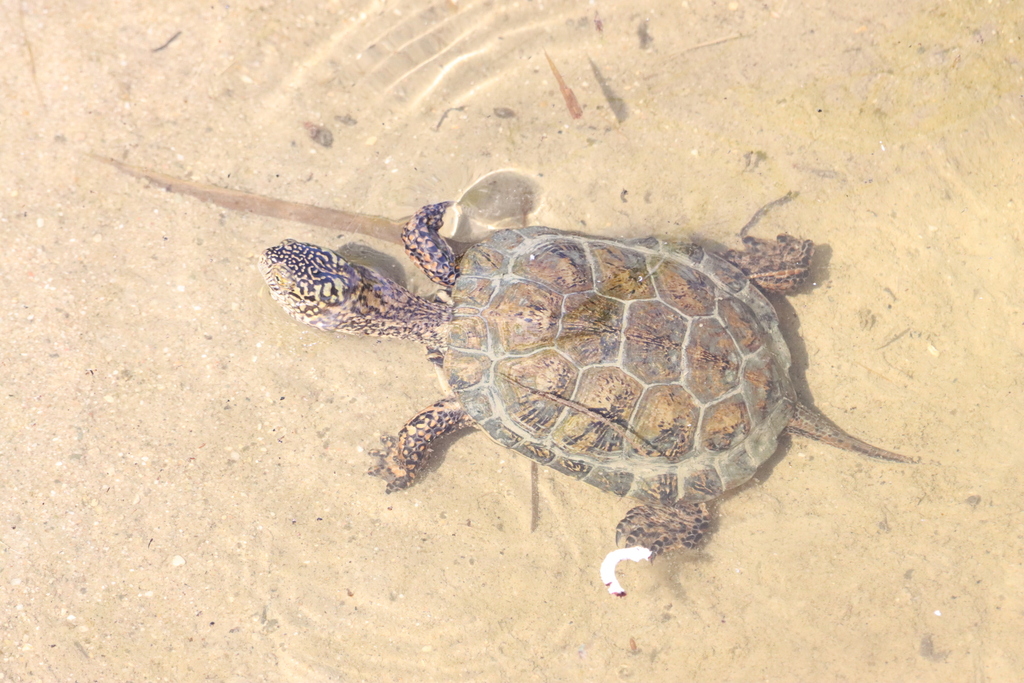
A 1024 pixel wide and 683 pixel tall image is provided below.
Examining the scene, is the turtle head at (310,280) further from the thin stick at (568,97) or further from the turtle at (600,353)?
the thin stick at (568,97)

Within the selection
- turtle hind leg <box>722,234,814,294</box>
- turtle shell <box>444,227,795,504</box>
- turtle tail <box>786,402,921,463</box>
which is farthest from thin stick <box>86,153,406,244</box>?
turtle tail <box>786,402,921,463</box>

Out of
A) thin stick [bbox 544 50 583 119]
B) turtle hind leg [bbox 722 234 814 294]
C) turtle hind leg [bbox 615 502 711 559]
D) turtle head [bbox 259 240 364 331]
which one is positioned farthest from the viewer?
thin stick [bbox 544 50 583 119]

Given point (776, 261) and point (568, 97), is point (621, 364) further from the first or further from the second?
point (568, 97)

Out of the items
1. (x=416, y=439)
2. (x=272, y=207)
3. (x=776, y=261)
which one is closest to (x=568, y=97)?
(x=776, y=261)

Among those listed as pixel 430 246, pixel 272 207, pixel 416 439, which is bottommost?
pixel 416 439

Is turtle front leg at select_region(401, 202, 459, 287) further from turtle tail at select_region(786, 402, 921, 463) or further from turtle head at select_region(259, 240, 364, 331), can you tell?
turtle tail at select_region(786, 402, 921, 463)

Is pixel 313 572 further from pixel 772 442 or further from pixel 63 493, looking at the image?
pixel 772 442

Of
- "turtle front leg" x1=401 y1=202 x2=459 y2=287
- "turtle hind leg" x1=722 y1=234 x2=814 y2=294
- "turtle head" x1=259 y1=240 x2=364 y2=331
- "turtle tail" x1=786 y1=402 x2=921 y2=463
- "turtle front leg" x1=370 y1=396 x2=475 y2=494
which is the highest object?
"turtle head" x1=259 y1=240 x2=364 y2=331
